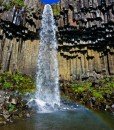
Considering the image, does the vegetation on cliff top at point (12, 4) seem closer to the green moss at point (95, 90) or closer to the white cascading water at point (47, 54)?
the white cascading water at point (47, 54)

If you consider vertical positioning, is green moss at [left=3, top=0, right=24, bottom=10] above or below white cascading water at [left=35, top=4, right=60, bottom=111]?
above

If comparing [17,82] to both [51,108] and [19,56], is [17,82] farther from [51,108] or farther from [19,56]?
[51,108]

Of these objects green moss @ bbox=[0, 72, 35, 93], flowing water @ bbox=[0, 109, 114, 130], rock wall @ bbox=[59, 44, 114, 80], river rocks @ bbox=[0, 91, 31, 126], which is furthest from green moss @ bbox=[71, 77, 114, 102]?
river rocks @ bbox=[0, 91, 31, 126]

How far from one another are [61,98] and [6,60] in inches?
356

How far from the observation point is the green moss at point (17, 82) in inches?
1218

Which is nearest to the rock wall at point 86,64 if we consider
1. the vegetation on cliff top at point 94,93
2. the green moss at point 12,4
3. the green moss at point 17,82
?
the vegetation on cliff top at point 94,93

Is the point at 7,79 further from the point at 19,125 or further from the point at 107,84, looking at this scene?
the point at 19,125

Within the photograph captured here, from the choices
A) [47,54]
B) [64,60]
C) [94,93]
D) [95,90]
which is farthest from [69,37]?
[94,93]

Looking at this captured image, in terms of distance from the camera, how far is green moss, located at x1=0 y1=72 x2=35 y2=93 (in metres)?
30.9

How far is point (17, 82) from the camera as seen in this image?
108ft

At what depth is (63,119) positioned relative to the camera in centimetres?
1992

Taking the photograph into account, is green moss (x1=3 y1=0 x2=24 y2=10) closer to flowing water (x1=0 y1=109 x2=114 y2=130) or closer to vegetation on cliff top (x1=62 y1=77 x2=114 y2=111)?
vegetation on cliff top (x1=62 y1=77 x2=114 y2=111)

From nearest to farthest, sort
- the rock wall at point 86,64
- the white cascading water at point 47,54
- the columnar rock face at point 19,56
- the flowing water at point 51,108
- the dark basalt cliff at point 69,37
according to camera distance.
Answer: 1. the flowing water at point 51,108
2. the columnar rock face at point 19,56
3. the dark basalt cliff at point 69,37
4. the white cascading water at point 47,54
5. the rock wall at point 86,64

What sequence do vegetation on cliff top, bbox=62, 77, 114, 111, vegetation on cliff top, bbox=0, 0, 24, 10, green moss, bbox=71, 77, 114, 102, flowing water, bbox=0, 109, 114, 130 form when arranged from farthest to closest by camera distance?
vegetation on cliff top, bbox=0, 0, 24, 10 → green moss, bbox=71, 77, 114, 102 → vegetation on cliff top, bbox=62, 77, 114, 111 → flowing water, bbox=0, 109, 114, 130
